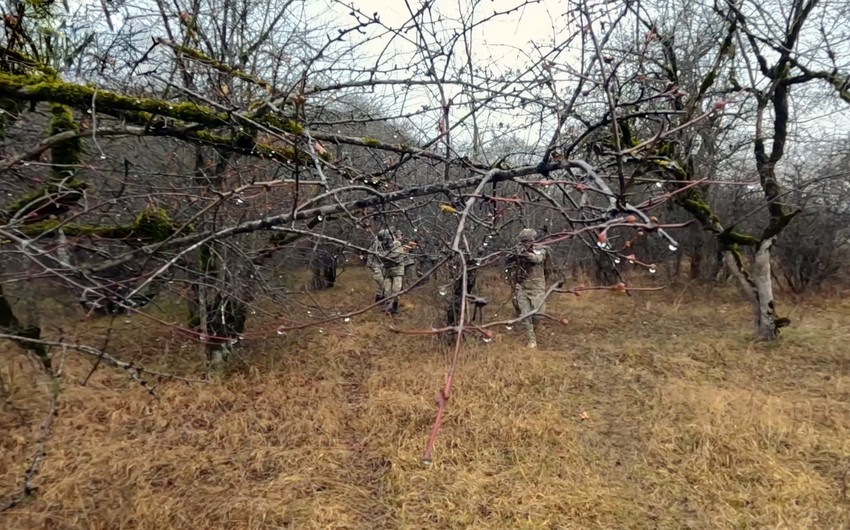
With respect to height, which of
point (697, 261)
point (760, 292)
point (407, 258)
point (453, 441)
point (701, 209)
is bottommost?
→ point (453, 441)

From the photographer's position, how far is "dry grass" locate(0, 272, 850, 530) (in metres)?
3.56

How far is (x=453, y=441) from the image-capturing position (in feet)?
14.6

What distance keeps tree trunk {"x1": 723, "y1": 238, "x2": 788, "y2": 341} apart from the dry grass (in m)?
0.28

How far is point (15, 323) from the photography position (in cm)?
419

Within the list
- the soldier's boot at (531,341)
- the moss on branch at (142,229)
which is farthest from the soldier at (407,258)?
the soldier's boot at (531,341)

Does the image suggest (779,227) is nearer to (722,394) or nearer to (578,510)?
(722,394)

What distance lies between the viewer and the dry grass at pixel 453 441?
356 cm

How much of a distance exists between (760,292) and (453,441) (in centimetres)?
510

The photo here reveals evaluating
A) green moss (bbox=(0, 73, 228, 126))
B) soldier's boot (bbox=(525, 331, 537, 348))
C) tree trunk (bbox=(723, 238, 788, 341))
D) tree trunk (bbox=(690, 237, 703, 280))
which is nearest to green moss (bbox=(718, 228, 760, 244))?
tree trunk (bbox=(723, 238, 788, 341))

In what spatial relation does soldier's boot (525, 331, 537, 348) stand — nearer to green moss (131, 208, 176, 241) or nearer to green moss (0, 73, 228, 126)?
green moss (131, 208, 176, 241)

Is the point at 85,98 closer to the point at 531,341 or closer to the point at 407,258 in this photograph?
the point at 407,258

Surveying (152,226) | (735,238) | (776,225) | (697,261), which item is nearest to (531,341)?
(735,238)

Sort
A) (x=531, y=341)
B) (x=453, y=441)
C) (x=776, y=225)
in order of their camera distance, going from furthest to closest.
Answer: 1. (x=531, y=341)
2. (x=776, y=225)
3. (x=453, y=441)

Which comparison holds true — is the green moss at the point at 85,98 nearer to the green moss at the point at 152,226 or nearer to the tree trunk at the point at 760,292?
the green moss at the point at 152,226
